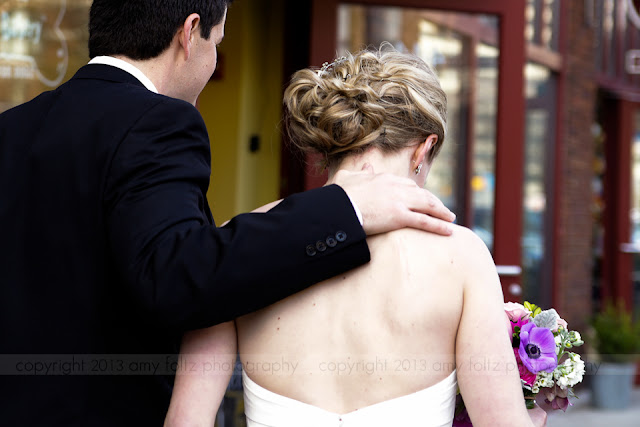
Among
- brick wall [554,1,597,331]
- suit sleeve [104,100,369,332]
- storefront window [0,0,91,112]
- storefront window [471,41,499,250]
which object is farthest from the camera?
brick wall [554,1,597,331]

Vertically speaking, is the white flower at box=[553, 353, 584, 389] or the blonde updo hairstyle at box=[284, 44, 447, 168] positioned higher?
the blonde updo hairstyle at box=[284, 44, 447, 168]

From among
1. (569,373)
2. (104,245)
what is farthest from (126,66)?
(569,373)

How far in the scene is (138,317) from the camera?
1.45m

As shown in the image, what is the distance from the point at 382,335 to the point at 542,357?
0.48 meters

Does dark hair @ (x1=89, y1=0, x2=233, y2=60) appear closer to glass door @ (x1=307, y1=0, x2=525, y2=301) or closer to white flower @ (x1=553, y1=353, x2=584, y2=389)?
white flower @ (x1=553, y1=353, x2=584, y2=389)

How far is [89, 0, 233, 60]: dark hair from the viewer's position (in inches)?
60.4

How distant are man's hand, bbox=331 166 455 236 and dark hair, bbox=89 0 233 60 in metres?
0.47

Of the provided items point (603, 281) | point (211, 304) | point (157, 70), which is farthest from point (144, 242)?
point (603, 281)

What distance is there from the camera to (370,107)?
5.24 feet

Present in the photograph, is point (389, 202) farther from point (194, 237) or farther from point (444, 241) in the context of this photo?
point (194, 237)

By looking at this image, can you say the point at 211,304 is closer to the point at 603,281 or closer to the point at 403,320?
the point at 403,320

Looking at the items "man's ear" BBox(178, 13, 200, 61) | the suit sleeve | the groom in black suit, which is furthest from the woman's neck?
Result: "man's ear" BBox(178, 13, 200, 61)

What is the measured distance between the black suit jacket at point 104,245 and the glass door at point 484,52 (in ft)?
9.53

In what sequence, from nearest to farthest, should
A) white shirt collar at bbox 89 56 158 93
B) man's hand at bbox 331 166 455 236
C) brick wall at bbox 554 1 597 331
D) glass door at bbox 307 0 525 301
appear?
man's hand at bbox 331 166 455 236 < white shirt collar at bbox 89 56 158 93 < glass door at bbox 307 0 525 301 < brick wall at bbox 554 1 597 331
